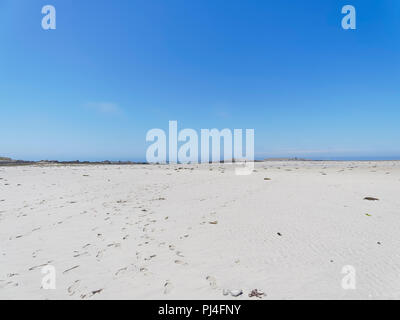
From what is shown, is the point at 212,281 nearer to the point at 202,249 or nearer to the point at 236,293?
the point at 236,293

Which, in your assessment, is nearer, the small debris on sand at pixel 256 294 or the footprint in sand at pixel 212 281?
the small debris on sand at pixel 256 294

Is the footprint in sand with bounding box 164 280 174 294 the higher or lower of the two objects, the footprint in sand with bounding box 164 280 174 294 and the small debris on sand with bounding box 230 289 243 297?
the lower

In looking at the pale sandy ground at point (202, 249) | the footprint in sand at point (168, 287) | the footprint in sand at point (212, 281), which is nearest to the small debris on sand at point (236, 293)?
the pale sandy ground at point (202, 249)

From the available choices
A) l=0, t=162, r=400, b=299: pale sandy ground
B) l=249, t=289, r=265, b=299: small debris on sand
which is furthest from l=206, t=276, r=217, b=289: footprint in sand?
l=249, t=289, r=265, b=299: small debris on sand

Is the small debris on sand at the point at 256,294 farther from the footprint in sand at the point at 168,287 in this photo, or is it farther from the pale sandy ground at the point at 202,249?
the footprint in sand at the point at 168,287

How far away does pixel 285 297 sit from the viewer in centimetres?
248

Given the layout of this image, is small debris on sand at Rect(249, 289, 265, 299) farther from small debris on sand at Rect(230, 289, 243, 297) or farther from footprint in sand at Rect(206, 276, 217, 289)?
footprint in sand at Rect(206, 276, 217, 289)

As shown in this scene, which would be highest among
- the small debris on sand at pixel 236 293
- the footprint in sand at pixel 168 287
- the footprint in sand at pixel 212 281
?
the small debris on sand at pixel 236 293

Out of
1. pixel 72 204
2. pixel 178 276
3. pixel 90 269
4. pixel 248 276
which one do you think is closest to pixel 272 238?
pixel 248 276

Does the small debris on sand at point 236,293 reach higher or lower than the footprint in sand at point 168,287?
higher

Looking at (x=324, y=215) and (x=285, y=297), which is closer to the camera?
(x=285, y=297)

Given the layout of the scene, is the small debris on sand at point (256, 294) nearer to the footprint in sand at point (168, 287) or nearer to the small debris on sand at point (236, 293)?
the small debris on sand at point (236, 293)

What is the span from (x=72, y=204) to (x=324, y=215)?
915 centimetres
